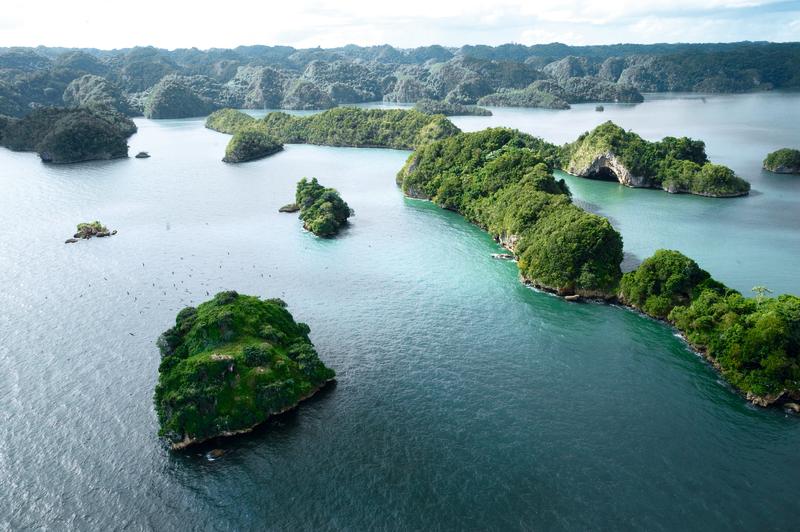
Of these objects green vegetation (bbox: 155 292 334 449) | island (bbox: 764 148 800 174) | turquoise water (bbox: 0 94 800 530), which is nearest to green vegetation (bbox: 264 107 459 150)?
turquoise water (bbox: 0 94 800 530)

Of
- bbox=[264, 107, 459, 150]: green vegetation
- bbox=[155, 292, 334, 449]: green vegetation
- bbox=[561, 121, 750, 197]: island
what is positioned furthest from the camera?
bbox=[264, 107, 459, 150]: green vegetation

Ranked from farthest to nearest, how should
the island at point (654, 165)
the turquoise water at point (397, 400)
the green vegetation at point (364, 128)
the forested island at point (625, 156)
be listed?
1. the green vegetation at point (364, 128)
2. the forested island at point (625, 156)
3. the island at point (654, 165)
4. the turquoise water at point (397, 400)

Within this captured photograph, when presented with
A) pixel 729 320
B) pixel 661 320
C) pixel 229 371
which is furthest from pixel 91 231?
pixel 729 320

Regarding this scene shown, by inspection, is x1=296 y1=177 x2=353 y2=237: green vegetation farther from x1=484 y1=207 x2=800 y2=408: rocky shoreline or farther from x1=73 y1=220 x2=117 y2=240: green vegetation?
x1=73 y1=220 x2=117 y2=240: green vegetation

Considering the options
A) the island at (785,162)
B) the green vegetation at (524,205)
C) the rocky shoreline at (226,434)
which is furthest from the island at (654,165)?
the rocky shoreline at (226,434)

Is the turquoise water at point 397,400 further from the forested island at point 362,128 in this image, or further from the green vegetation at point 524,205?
the forested island at point 362,128

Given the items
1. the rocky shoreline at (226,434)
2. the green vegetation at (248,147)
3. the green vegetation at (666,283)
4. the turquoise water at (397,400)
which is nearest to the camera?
the turquoise water at (397,400)

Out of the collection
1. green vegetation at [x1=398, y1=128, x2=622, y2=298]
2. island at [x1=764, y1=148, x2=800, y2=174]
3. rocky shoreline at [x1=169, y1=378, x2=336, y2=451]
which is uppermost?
island at [x1=764, y1=148, x2=800, y2=174]
